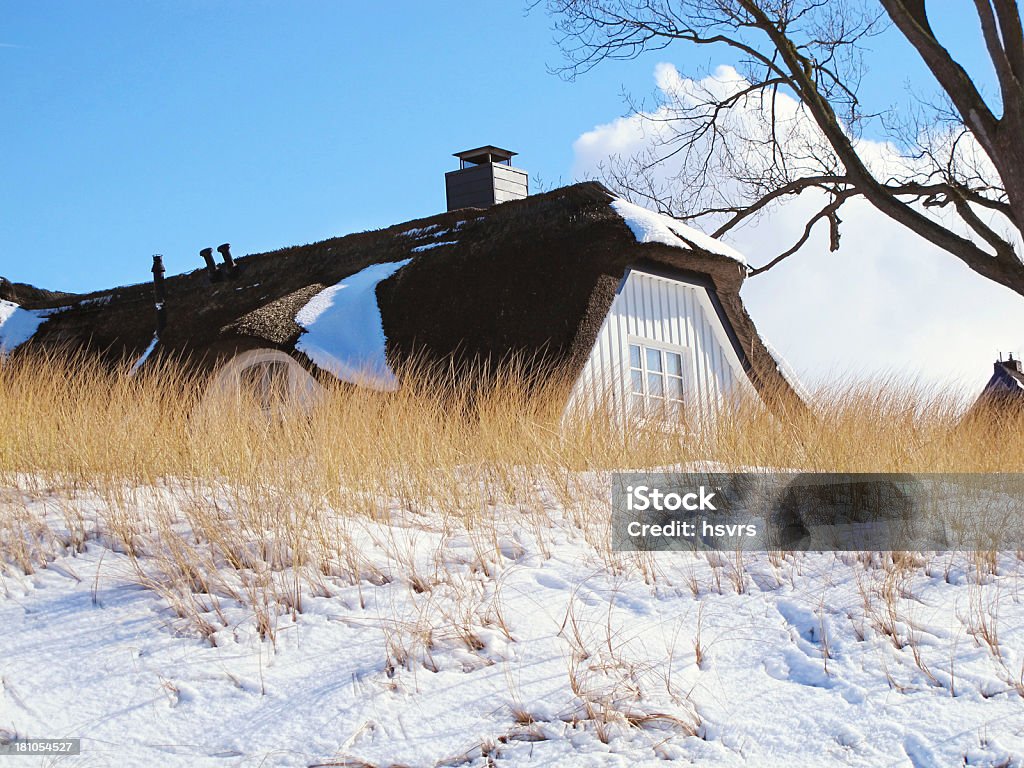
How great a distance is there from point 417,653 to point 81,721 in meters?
1.06

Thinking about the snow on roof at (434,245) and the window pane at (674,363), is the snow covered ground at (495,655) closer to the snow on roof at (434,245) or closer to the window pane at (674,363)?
the window pane at (674,363)

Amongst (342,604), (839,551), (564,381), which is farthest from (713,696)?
(564,381)

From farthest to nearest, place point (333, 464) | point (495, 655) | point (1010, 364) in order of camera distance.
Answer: point (1010, 364)
point (333, 464)
point (495, 655)

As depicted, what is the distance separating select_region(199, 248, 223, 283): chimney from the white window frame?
5051 mm

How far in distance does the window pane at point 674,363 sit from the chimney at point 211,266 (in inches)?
203

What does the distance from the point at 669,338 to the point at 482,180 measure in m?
3.95

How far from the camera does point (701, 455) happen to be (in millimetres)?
5988

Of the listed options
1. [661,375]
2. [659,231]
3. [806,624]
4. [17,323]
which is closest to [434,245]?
[659,231]

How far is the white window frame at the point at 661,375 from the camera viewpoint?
779 cm

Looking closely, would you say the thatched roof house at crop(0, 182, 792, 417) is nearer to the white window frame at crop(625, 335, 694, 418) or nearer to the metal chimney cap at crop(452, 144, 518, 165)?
the white window frame at crop(625, 335, 694, 418)

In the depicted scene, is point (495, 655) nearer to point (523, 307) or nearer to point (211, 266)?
point (523, 307)

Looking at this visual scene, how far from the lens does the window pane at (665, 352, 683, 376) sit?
8984 mm

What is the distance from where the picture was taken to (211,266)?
37.1 feet

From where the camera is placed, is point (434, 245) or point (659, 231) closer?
point (659, 231)
